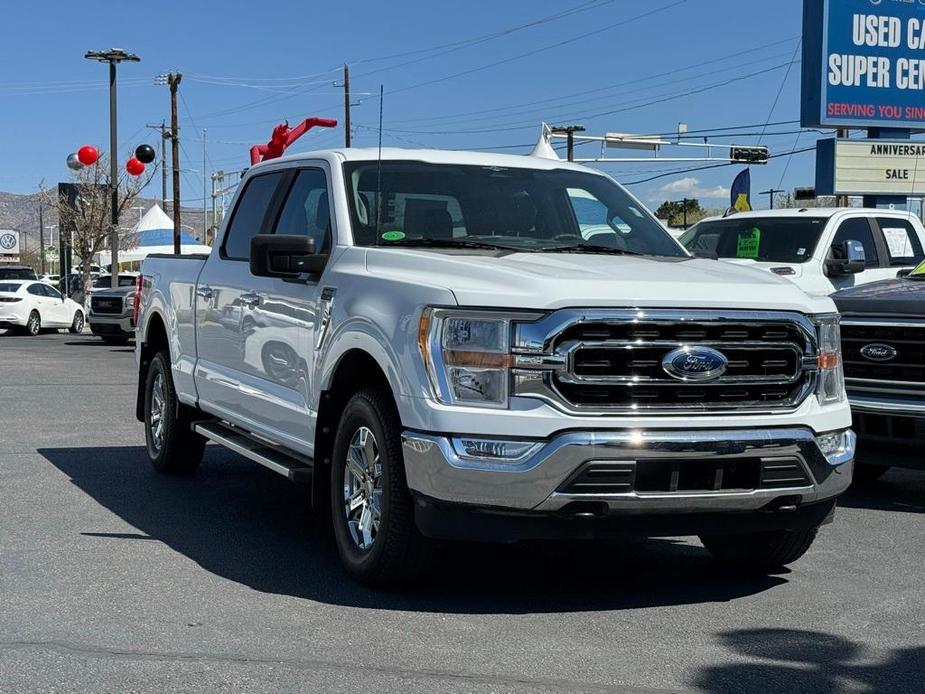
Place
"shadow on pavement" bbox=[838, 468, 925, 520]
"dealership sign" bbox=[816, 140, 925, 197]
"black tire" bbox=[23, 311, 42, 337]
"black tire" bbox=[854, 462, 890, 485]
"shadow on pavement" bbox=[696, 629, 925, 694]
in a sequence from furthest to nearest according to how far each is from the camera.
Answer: "black tire" bbox=[23, 311, 42, 337] < "dealership sign" bbox=[816, 140, 925, 197] < "black tire" bbox=[854, 462, 890, 485] < "shadow on pavement" bbox=[838, 468, 925, 520] < "shadow on pavement" bbox=[696, 629, 925, 694]

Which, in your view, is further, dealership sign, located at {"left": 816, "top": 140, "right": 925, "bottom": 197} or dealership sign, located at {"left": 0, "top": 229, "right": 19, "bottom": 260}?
dealership sign, located at {"left": 0, "top": 229, "right": 19, "bottom": 260}

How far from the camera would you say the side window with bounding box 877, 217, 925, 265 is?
13.7 m

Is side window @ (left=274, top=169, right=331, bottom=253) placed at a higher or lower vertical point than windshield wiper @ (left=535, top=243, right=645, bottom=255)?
higher

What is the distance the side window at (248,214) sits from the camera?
7.84 meters

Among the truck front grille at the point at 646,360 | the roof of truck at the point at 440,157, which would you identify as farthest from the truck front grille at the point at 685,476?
the roof of truck at the point at 440,157

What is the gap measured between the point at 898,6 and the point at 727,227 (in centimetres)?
1388

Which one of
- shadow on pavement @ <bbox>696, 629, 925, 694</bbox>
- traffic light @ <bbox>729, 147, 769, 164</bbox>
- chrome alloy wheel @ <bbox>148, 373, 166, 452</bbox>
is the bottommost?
shadow on pavement @ <bbox>696, 629, 925, 694</bbox>

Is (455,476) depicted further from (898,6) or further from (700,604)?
(898,6)

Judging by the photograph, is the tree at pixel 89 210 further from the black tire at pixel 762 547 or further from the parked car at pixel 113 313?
the black tire at pixel 762 547

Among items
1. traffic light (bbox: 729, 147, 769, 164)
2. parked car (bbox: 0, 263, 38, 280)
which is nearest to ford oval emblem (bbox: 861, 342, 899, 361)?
traffic light (bbox: 729, 147, 769, 164)

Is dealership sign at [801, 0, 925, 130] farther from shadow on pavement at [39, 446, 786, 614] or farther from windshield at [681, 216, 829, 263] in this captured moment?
shadow on pavement at [39, 446, 786, 614]

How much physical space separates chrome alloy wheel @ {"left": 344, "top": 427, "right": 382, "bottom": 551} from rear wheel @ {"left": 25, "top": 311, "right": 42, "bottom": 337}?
29.4 metres

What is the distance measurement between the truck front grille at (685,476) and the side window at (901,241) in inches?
348

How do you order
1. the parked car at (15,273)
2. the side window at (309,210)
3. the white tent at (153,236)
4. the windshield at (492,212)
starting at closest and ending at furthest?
the windshield at (492,212) → the side window at (309,210) → the parked car at (15,273) → the white tent at (153,236)
